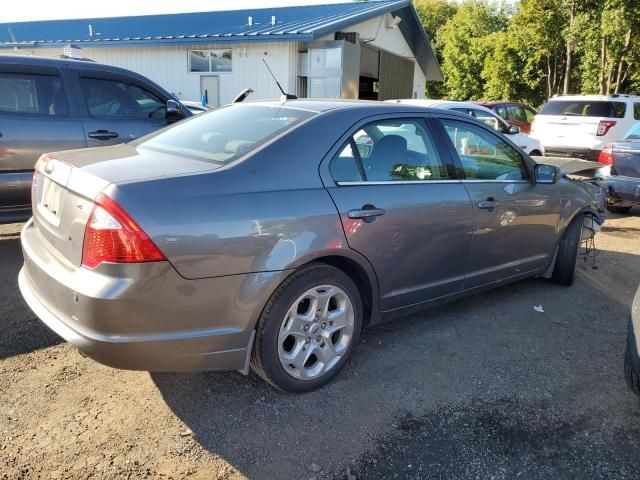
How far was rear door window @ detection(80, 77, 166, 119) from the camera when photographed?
5605 millimetres

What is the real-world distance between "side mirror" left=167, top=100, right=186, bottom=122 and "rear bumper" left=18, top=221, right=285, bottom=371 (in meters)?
3.52

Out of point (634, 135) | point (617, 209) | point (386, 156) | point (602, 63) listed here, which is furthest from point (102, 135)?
point (602, 63)

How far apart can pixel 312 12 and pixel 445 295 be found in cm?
1743

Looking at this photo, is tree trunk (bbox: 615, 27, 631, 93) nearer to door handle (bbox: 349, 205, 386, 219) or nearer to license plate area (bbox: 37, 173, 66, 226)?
door handle (bbox: 349, 205, 386, 219)

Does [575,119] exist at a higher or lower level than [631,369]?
higher

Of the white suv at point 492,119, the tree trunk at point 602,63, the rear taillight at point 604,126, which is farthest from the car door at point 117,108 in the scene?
the tree trunk at point 602,63

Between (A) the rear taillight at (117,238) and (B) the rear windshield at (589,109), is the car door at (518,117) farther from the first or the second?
(A) the rear taillight at (117,238)

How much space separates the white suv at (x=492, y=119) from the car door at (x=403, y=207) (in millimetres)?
5640

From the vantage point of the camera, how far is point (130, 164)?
9.25 ft

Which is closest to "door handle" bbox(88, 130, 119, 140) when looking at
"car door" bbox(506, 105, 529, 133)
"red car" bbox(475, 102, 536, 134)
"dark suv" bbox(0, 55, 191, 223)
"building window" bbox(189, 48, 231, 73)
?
"dark suv" bbox(0, 55, 191, 223)

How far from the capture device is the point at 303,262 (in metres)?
2.86

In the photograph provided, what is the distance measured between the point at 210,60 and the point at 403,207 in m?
14.6

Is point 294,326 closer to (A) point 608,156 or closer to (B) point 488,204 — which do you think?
(B) point 488,204

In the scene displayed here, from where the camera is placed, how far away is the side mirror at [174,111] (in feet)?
19.7
